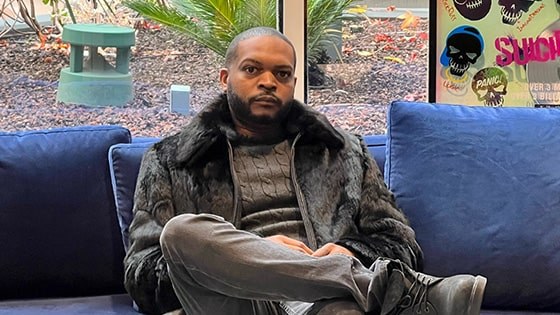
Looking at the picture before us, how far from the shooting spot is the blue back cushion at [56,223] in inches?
89.6

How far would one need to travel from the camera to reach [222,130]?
89.9 inches

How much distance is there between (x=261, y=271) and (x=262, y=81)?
0.70 m

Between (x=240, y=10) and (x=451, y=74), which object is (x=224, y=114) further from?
(x=451, y=74)

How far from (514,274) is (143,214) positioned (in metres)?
1.06

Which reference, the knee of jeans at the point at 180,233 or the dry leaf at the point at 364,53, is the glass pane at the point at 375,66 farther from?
the knee of jeans at the point at 180,233

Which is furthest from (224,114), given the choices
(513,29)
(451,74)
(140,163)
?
(513,29)

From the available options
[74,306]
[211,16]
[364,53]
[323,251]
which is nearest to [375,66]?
[364,53]

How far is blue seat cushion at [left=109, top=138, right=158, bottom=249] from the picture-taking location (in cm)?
228

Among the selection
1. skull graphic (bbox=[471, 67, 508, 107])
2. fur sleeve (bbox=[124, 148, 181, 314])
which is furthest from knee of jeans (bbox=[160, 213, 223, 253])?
skull graphic (bbox=[471, 67, 508, 107])

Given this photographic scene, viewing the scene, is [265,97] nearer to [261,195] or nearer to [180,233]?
[261,195]

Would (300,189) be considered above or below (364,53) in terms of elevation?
below

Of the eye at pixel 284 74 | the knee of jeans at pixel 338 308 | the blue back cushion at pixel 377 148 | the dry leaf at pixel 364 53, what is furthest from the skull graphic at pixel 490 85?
the knee of jeans at pixel 338 308

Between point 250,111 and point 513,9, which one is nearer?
point 250,111

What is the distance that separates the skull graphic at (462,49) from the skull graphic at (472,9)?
0.05m
